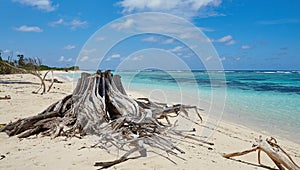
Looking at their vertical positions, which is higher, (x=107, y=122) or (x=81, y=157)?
(x=107, y=122)

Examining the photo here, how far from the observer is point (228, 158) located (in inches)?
186

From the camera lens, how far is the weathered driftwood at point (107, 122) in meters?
4.43

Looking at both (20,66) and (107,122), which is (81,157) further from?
(20,66)

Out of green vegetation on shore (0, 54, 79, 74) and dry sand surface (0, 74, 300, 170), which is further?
green vegetation on shore (0, 54, 79, 74)

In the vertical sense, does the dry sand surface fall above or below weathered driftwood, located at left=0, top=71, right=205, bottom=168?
below

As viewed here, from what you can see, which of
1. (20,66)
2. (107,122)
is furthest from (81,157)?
(20,66)

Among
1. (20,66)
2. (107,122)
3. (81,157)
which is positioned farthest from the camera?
(20,66)

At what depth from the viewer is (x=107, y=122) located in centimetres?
559

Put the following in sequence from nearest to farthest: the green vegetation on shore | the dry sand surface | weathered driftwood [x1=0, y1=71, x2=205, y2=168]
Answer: the dry sand surface
weathered driftwood [x1=0, y1=71, x2=205, y2=168]
the green vegetation on shore

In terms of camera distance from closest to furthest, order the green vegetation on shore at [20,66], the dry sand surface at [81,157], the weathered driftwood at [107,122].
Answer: the dry sand surface at [81,157] → the weathered driftwood at [107,122] → the green vegetation on shore at [20,66]

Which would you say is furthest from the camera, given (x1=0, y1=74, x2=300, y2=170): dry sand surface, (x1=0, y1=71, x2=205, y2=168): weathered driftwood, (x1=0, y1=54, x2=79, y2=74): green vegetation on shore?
(x1=0, y1=54, x2=79, y2=74): green vegetation on shore

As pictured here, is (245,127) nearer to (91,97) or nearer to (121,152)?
(91,97)

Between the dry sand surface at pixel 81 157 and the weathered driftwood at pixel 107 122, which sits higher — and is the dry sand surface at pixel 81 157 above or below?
below

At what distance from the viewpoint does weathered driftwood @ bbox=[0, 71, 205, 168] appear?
4.43 m
